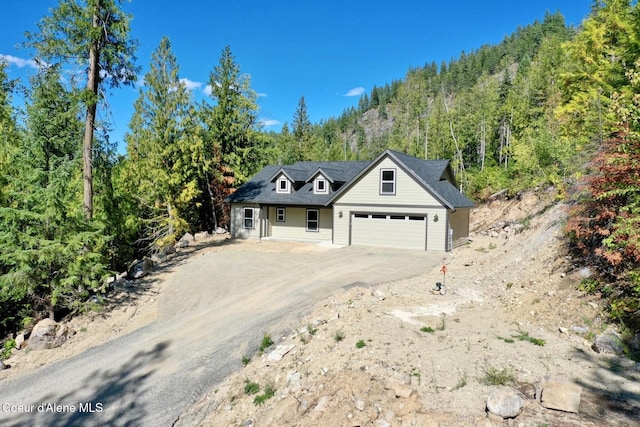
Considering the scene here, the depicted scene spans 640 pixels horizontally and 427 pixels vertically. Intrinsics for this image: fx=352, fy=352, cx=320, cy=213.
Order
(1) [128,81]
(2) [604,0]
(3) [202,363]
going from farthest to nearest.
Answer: (2) [604,0] < (1) [128,81] < (3) [202,363]

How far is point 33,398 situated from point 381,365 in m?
7.37

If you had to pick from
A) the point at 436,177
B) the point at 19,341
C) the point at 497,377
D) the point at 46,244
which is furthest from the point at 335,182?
the point at 497,377

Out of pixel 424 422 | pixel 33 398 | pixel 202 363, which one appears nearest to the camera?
pixel 424 422

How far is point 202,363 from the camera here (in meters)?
8.33

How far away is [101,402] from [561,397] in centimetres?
820

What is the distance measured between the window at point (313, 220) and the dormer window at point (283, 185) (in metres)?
2.30

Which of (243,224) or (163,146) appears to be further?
(243,224)

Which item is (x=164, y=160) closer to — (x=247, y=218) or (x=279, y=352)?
(x=247, y=218)

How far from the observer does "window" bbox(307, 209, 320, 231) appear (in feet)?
79.7

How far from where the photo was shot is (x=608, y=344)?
21.7 ft

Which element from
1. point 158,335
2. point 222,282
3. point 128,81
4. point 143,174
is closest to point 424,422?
point 158,335

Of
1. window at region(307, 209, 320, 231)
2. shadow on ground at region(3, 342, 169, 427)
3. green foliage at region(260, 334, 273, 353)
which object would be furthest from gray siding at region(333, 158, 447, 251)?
shadow on ground at region(3, 342, 169, 427)

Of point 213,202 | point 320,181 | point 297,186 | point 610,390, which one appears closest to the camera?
point 610,390

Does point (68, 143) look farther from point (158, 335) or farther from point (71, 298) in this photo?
point (158, 335)
